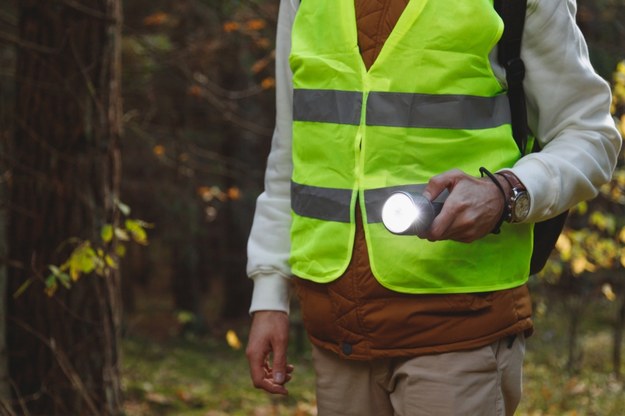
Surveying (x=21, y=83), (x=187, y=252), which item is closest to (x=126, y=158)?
(x=187, y=252)

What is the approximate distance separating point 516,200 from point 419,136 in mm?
282

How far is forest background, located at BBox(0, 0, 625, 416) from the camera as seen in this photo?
4.15 m

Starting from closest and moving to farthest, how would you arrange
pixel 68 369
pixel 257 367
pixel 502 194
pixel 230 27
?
1. pixel 502 194
2. pixel 257 367
3. pixel 68 369
4. pixel 230 27

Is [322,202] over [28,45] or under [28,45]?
over

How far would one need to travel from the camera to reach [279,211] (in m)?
2.46

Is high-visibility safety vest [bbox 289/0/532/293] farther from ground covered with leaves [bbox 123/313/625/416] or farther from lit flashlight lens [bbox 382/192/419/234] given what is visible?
ground covered with leaves [bbox 123/313/625/416]

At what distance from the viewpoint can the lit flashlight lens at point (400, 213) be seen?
1722 millimetres

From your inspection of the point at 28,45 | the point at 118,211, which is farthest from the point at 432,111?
the point at 28,45

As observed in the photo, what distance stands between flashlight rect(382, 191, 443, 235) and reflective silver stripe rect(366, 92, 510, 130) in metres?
0.30

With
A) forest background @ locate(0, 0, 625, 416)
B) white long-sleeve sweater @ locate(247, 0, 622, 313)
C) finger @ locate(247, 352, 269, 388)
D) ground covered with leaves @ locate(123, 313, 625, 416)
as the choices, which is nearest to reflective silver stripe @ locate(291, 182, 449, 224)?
white long-sleeve sweater @ locate(247, 0, 622, 313)

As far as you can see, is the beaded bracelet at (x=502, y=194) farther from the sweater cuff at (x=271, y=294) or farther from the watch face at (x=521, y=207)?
the sweater cuff at (x=271, y=294)

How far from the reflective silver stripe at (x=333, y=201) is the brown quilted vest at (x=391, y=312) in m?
0.05

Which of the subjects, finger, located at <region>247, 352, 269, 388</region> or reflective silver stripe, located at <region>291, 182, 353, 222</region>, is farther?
finger, located at <region>247, 352, 269, 388</region>

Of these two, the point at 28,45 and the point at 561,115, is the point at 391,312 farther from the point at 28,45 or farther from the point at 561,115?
the point at 28,45
